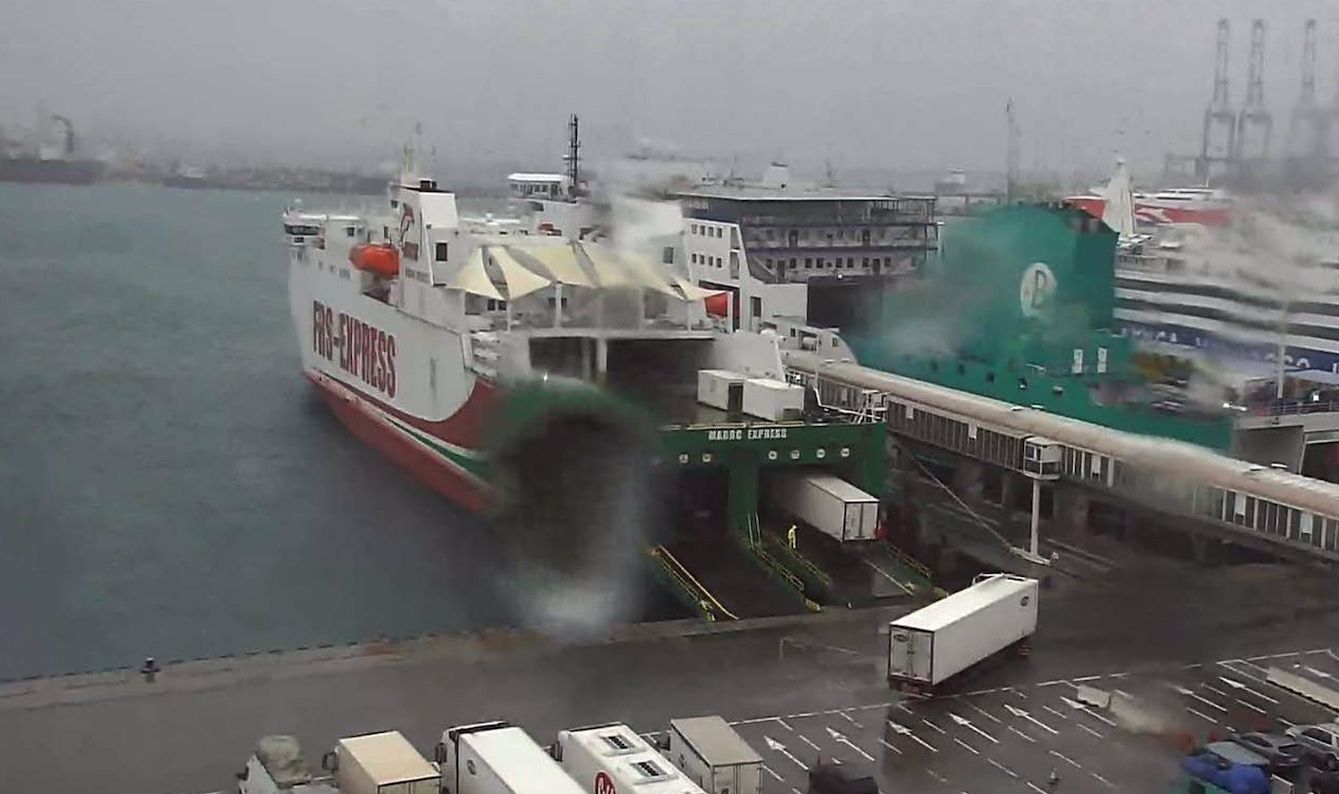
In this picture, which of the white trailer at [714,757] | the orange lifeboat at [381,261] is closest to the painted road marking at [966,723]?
the white trailer at [714,757]

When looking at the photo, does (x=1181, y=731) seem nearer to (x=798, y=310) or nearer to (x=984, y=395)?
(x=984, y=395)

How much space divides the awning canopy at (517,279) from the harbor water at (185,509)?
91.2 inches

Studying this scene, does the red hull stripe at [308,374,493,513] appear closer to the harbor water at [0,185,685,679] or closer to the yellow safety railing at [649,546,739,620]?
the harbor water at [0,185,685,679]

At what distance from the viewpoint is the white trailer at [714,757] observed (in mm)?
6508

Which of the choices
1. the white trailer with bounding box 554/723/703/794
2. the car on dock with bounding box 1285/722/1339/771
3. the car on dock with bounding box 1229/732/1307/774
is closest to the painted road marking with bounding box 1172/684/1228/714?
the car on dock with bounding box 1285/722/1339/771

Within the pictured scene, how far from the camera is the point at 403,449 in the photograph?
1681cm

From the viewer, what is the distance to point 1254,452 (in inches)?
571

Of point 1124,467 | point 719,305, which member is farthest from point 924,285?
point 1124,467

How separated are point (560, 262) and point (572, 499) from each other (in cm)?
335

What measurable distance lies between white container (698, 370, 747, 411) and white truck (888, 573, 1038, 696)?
422 centimetres

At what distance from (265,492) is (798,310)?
7.31 metres

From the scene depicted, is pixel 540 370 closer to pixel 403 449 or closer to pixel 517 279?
pixel 517 279

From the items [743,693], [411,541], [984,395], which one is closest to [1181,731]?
[743,693]

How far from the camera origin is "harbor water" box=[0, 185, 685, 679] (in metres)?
11.3
